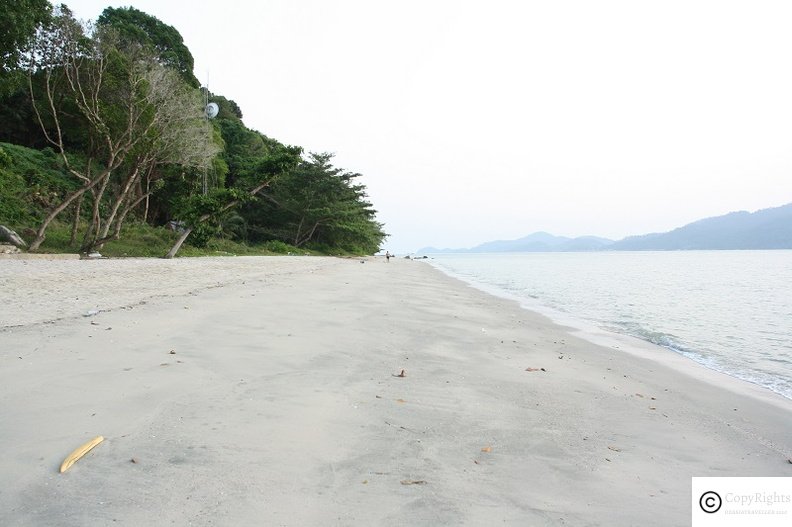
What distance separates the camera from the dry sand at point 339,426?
195 centimetres

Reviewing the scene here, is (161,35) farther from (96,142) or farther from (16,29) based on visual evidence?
(16,29)

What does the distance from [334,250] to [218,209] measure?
20798 mm

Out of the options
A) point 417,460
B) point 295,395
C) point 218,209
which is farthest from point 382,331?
point 218,209

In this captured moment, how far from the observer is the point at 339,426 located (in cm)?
277

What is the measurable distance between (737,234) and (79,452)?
218 meters

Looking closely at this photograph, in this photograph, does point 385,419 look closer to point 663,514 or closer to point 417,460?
point 417,460

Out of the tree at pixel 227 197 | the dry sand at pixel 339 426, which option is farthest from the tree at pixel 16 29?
the dry sand at pixel 339 426

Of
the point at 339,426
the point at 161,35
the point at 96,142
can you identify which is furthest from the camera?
the point at 161,35

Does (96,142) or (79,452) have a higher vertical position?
(96,142)

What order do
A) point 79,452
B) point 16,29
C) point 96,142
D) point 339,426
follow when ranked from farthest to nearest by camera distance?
point 96,142, point 16,29, point 339,426, point 79,452

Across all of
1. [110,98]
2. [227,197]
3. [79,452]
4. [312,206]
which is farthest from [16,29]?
[312,206]

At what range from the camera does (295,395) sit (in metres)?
3.25

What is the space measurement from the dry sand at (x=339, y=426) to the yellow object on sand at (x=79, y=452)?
0.03m

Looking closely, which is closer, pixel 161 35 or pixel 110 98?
pixel 110 98
